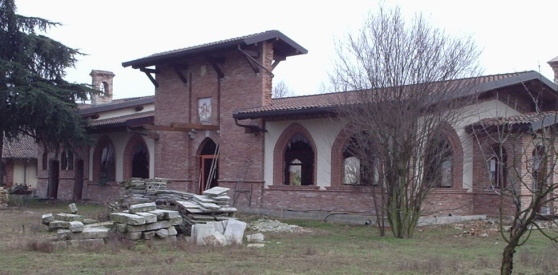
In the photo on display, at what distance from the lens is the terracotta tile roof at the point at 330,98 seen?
16.0 meters

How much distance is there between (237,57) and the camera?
23.6 metres

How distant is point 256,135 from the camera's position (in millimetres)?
22875

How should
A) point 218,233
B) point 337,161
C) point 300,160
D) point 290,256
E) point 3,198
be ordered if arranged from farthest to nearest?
point 3,198
point 300,160
point 337,161
point 218,233
point 290,256

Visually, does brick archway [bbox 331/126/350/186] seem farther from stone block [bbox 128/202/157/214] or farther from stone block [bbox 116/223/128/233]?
stone block [bbox 116/223/128/233]

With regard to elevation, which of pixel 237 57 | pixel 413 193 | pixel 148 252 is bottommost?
pixel 148 252

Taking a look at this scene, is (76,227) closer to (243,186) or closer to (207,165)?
(243,186)

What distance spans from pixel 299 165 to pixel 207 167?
15.1 ft

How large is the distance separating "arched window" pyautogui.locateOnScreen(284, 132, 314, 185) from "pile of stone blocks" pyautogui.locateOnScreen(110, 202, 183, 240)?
7.52 meters

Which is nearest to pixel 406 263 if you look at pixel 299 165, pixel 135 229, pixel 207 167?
pixel 135 229

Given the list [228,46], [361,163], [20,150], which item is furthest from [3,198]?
[20,150]

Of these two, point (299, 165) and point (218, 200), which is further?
point (299, 165)

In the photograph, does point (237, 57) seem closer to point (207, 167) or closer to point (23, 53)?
point (207, 167)

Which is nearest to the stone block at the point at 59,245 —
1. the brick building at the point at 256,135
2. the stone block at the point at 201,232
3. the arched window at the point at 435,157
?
Result: the stone block at the point at 201,232

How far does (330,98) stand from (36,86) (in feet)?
41.7
